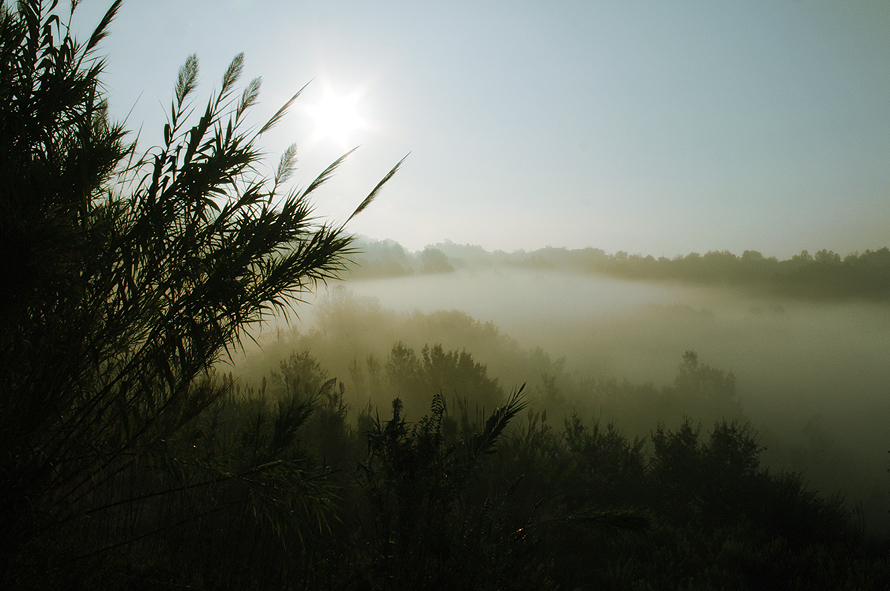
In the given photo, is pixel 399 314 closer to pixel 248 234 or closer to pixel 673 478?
pixel 673 478

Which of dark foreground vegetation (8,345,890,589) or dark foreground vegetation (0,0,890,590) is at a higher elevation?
dark foreground vegetation (0,0,890,590)

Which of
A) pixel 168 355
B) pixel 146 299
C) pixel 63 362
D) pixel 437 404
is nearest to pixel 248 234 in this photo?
pixel 146 299

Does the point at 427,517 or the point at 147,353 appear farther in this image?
the point at 427,517

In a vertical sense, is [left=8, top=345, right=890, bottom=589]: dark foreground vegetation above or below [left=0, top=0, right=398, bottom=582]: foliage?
below

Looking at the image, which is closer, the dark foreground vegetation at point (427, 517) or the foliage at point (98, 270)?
the foliage at point (98, 270)

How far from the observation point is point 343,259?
332 cm

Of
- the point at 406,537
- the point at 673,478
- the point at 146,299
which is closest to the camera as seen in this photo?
the point at 146,299

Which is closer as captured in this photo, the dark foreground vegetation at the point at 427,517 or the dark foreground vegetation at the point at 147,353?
the dark foreground vegetation at the point at 147,353

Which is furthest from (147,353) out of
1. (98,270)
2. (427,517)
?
(427,517)

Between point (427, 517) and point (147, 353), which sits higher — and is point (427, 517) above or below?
below

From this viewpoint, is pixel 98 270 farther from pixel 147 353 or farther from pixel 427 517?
pixel 427 517

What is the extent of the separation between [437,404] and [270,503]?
1.47 meters

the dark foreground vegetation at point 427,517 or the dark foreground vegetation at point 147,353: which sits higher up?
the dark foreground vegetation at point 147,353

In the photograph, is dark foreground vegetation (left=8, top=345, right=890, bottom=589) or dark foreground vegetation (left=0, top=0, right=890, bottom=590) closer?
dark foreground vegetation (left=0, top=0, right=890, bottom=590)
